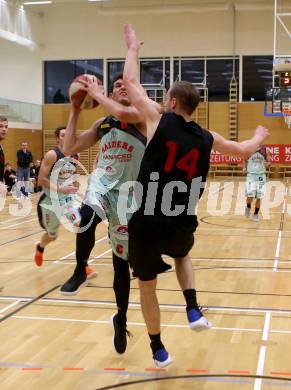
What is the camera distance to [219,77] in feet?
95.9

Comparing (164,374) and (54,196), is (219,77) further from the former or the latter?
(164,374)

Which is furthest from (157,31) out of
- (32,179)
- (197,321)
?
(197,321)

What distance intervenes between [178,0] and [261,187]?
17.2 meters

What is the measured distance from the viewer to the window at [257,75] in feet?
94.1

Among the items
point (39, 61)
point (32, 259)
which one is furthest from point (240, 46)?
point (32, 259)

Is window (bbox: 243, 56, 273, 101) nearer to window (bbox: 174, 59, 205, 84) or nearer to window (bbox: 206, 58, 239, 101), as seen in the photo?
window (bbox: 206, 58, 239, 101)

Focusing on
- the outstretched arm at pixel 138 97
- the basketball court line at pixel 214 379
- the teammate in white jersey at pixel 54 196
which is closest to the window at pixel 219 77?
the teammate in white jersey at pixel 54 196

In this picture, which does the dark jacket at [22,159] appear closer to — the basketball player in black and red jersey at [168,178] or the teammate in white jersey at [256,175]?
the teammate in white jersey at [256,175]

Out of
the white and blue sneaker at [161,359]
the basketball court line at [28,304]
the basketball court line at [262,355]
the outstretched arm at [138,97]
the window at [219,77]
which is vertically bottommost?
the basketball court line at [28,304]

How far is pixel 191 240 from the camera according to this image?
3.86 meters

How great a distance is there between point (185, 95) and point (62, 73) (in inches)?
1090

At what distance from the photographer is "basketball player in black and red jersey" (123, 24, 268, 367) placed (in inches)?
142

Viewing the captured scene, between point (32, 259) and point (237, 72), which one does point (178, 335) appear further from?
point (237, 72)

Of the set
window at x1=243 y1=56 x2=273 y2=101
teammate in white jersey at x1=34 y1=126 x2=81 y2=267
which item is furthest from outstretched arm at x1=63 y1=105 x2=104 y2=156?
window at x1=243 y1=56 x2=273 y2=101
